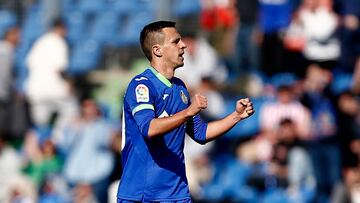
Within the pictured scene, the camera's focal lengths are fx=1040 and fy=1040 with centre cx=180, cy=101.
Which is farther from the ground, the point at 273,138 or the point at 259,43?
the point at 259,43

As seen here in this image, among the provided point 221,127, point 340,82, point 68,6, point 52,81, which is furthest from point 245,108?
point 68,6

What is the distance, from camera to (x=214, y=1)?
1460 cm

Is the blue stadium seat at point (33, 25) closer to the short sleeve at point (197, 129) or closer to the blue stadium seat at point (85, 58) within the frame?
the blue stadium seat at point (85, 58)

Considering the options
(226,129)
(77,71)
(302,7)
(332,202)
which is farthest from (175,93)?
(77,71)

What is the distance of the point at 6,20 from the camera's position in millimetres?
15234

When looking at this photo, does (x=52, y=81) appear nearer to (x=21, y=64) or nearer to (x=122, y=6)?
(x=21, y=64)

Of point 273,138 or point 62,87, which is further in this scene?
point 62,87

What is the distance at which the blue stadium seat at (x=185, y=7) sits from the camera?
1481 cm

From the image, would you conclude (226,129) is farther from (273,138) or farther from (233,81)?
(233,81)

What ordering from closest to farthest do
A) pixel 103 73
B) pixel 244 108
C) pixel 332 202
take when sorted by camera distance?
pixel 244 108 → pixel 332 202 → pixel 103 73

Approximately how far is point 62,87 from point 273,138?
312 centimetres

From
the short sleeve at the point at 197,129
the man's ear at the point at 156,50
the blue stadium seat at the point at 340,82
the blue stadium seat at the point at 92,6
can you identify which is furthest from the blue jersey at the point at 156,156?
the blue stadium seat at the point at 92,6

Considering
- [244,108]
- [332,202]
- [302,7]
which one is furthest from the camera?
Answer: [302,7]

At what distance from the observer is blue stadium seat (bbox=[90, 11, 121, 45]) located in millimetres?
15445
